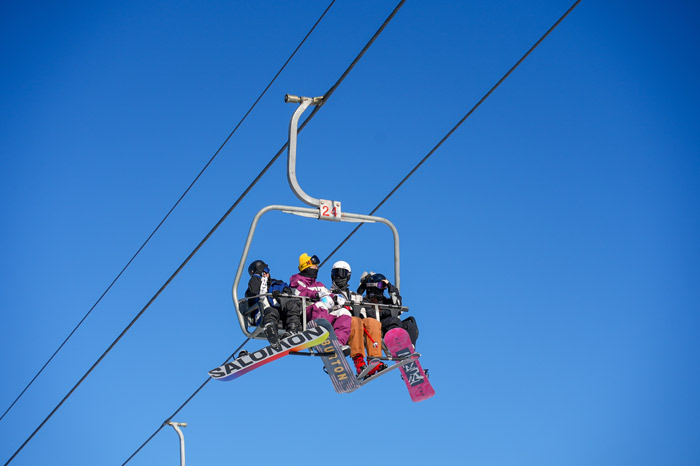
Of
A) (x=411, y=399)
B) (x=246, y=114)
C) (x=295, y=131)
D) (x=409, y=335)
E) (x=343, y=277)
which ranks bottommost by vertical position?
(x=411, y=399)

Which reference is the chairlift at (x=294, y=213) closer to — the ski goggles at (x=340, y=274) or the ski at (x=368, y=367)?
the ski at (x=368, y=367)

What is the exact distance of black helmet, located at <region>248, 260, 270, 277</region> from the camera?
36.6 feet

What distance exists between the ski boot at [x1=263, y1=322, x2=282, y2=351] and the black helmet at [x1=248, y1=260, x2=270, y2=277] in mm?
786

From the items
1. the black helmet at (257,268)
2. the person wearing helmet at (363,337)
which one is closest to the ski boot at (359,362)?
the person wearing helmet at (363,337)

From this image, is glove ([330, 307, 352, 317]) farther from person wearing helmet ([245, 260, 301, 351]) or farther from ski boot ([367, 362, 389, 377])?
ski boot ([367, 362, 389, 377])

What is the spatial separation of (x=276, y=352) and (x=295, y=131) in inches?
93.9

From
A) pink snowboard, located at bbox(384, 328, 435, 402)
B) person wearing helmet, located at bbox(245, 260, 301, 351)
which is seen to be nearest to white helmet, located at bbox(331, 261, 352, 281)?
person wearing helmet, located at bbox(245, 260, 301, 351)

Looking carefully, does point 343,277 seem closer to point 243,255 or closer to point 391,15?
point 243,255

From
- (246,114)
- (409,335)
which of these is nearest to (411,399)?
(409,335)

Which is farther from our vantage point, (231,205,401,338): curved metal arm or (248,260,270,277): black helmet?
(248,260,270,277): black helmet

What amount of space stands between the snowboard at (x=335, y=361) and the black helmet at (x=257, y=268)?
35.6 inches

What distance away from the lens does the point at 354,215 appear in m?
10.9

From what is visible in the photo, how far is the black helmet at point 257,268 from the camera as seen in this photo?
11.2 meters

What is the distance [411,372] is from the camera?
1113 cm
